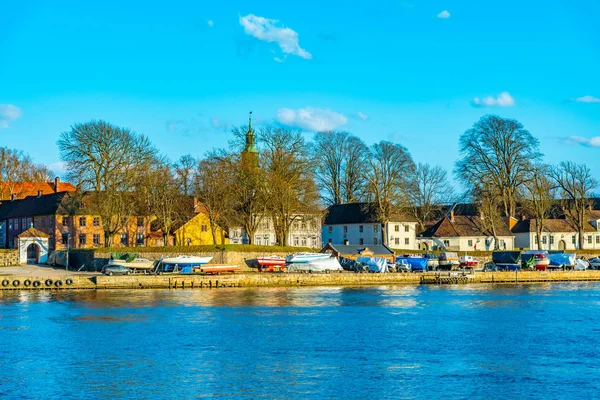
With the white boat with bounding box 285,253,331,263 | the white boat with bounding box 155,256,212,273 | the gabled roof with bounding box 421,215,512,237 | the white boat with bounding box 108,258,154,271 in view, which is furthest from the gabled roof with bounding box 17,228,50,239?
the gabled roof with bounding box 421,215,512,237

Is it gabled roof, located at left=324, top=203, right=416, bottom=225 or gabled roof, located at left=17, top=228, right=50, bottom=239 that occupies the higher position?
gabled roof, located at left=324, top=203, right=416, bottom=225

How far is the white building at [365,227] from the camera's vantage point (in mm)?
99875

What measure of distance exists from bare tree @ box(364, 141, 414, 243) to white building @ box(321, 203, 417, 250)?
Result: 168 inches

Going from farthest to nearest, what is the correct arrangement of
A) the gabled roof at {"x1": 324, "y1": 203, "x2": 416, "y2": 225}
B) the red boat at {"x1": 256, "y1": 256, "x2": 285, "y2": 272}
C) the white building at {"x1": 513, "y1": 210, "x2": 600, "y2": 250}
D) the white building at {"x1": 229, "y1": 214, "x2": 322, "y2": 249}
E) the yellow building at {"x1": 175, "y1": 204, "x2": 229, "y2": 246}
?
the white building at {"x1": 513, "y1": 210, "x2": 600, "y2": 250} < the gabled roof at {"x1": 324, "y1": 203, "x2": 416, "y2": 225} < the white building at {"x1": 229, "y1": 214, "x2": 322, "y2": 249} < the yellow building at {"x1": 175, "y1": 204, "x2": 229, "y2": 246} < the red boat at {"x1": 256, "y1": 256, "x2": 285, "y2": 272}

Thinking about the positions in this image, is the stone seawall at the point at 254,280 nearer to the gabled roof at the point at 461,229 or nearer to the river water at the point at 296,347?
the river water at the point at 296,347

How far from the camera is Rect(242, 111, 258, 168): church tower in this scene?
82312mm

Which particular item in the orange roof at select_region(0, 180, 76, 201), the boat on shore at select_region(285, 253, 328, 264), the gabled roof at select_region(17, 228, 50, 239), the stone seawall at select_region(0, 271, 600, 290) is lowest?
the stone seawall at select_region(0, 271, 600, 290)

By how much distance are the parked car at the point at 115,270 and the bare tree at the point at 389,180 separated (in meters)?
32.7

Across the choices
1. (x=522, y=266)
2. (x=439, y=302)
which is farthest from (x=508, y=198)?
(x=439, y=302)

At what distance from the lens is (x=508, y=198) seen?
317 ft

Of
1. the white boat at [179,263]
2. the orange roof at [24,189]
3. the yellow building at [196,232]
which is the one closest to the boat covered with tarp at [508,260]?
the yellow building at [196,232]

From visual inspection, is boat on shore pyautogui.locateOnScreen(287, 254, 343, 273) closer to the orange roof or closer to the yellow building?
the yellow building

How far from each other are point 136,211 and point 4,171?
30299mm

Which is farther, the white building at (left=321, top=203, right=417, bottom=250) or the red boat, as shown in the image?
the white building at (left=321, top=203, right=417, bottom=250)
